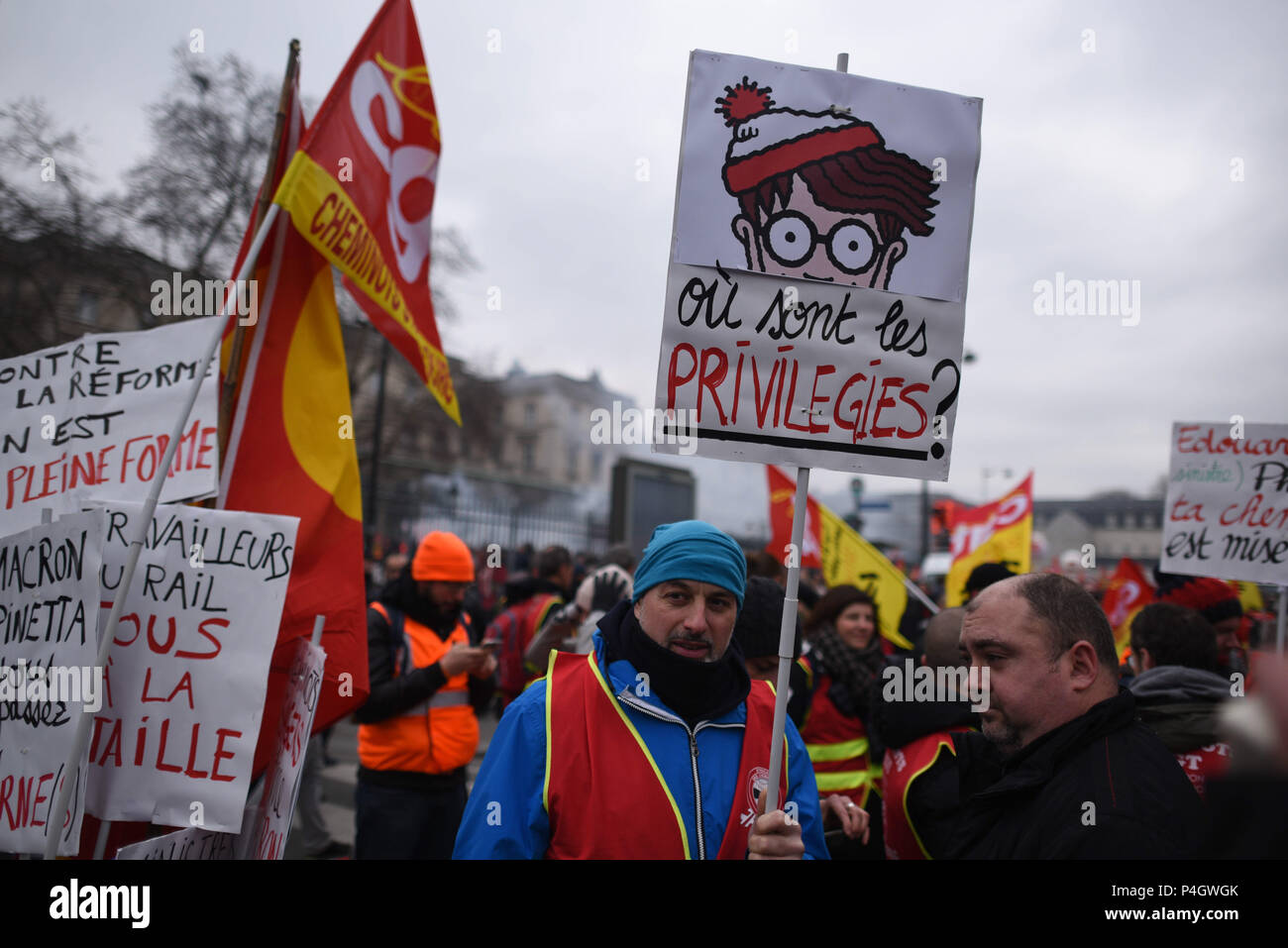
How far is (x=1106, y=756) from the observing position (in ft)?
5.76

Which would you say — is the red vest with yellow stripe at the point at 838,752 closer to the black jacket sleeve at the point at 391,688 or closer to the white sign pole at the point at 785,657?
the black jacket sleeve at the point at 391,688

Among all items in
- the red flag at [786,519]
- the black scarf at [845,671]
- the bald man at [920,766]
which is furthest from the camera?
the red flag at [786,519]

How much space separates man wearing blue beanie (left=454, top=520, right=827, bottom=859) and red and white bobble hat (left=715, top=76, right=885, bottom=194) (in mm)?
926

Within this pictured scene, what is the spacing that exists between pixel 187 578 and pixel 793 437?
5.76ft

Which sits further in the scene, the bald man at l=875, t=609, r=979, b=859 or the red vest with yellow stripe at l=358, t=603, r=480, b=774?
the red vest with yellow stripe at l=358, t=603, r=480, b=774

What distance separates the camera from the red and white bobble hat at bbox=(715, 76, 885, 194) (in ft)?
7.11

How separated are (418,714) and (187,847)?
1726mm

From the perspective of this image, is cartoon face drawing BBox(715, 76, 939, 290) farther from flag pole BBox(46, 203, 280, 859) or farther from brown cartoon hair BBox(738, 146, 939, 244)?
flag pole BBox(46, 203, 280, 859)

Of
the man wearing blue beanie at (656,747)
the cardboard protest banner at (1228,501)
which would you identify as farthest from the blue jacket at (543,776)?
the cardboard protest banner at (1228,501)

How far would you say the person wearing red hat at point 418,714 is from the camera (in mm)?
4027

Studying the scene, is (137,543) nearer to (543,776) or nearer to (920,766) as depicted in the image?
(543,776)

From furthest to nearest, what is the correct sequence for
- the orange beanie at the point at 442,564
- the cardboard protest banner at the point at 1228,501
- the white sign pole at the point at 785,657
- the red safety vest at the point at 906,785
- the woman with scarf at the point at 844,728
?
the cardboard protest banner at the point at 1228,501, the orange beanie at the point at 442,564, the woman with scarf at the point at 844,728, the red safety vest at the point at 906,785, the white sign pole at the point at 785,657

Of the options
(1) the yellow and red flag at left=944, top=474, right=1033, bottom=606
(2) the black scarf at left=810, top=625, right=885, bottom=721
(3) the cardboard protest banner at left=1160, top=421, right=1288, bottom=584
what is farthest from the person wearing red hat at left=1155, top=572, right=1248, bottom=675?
(1) the yellow and red flag at left=944, top=474, right=1033, bottom=606

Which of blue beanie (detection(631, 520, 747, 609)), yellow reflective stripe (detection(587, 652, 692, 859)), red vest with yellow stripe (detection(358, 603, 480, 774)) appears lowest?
red vest with yellow stripe (detection(358, 603, 480, 774))
